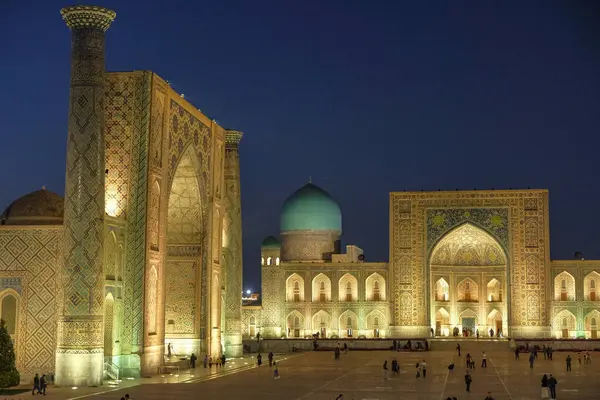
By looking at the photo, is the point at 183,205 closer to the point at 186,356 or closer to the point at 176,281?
the point at 176,281

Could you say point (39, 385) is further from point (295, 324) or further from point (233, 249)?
point (295, 324)

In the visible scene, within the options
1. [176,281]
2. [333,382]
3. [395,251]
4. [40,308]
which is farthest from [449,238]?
[40,308]

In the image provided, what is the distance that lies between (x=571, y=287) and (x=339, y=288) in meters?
9.64

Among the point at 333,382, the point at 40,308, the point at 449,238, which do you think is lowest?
the point at 333,382

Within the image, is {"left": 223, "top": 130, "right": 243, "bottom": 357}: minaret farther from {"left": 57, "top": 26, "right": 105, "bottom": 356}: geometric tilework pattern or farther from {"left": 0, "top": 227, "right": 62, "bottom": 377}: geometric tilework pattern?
{"left": 57, "top": 26, "right": 105, "bottom": 356}: geometric tilework pattern

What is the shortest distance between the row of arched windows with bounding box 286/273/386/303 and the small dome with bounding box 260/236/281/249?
2.92 meters

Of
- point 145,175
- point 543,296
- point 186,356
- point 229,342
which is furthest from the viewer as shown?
point 543,296

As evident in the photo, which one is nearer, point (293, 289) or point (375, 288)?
point (375, 288)

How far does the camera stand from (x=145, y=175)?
910 inches

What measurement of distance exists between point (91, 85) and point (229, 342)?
44.1ft

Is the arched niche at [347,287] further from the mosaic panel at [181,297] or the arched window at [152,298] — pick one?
the arched window at [152,298]

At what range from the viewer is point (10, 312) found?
21.9 meters

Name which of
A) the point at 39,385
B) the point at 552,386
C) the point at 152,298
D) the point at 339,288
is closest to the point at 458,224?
the point at 339,288

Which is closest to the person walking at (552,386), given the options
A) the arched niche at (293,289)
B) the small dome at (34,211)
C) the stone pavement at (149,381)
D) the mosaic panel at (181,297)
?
the stone pavement at (149,381)
